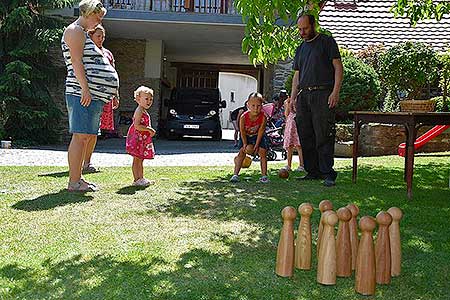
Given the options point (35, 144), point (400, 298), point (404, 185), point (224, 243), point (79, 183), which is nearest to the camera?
point (400, 298)

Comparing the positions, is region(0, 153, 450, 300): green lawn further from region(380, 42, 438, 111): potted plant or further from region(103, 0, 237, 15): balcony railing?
region(103, 0, 237, 15): balcony railing

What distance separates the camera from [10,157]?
898 cm

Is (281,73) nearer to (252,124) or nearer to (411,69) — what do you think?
→ (411,69)

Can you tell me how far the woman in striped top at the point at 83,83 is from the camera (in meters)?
4.75

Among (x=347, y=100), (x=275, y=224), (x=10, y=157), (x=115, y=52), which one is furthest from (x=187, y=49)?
(x=275, y=224)

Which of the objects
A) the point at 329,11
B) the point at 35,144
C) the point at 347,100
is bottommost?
the point at 35,144

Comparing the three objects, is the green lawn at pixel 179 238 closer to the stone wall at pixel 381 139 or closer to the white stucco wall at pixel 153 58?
the stone wall at pixel 381 139

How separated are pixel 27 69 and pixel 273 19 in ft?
24.3

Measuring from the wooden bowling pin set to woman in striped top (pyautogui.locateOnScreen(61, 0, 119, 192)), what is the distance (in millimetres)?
2639

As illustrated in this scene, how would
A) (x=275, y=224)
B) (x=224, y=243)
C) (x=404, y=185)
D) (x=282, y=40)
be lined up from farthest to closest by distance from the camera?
(x=282, y=40) < (x=404, y=185) < (x=275, y=224) < (x=224, y=243)

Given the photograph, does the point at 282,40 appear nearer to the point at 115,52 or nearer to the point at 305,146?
the point at 305,146

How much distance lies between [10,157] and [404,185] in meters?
5.96

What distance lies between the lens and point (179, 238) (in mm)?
3389

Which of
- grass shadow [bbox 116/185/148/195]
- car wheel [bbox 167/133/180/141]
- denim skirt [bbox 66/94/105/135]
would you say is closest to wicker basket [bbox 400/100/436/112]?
grass shadow [bbox 116/185/148/195]
